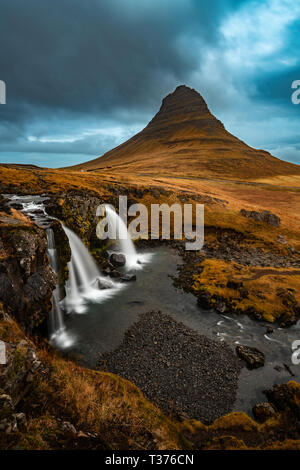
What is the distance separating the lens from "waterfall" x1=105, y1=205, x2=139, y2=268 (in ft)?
120

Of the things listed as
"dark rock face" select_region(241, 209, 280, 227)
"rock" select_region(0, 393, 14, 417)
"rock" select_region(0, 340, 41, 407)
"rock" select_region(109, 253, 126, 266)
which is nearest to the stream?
"rock" select_region(109, 253, 126, 266)

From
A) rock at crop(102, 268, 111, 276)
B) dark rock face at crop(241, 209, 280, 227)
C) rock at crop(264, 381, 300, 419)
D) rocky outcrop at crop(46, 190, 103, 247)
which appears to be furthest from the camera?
dark rock face at crop(241, 209, 280, 227)

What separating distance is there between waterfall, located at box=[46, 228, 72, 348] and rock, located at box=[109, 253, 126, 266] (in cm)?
1157

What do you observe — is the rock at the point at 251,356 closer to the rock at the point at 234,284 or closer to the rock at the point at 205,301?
the rock at the point at 205,301

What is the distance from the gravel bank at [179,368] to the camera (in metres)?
13.6

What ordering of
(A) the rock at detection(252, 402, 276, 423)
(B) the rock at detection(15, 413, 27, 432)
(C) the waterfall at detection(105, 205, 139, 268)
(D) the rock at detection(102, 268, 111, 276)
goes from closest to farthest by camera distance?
1. (B) the rock at detection(15, 413, 27, 432)
2. (A) the rock at detection(252, 402, 276, 423)
3. (D) the rock at detection(102, 268, 111, 276)
4. (C) the waterfall at detection(105, 205, 139, 268)

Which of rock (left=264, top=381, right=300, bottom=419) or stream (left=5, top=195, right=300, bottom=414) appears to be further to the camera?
stream (left=5, top=195, right=300, bottom=414)

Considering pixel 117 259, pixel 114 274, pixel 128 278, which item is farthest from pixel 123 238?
pixel 128 278

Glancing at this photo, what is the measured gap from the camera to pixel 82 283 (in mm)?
27141

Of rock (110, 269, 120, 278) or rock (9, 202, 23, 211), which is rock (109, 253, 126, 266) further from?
rock (9, 202, 23, 211)

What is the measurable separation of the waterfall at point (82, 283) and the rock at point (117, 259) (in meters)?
3.60
